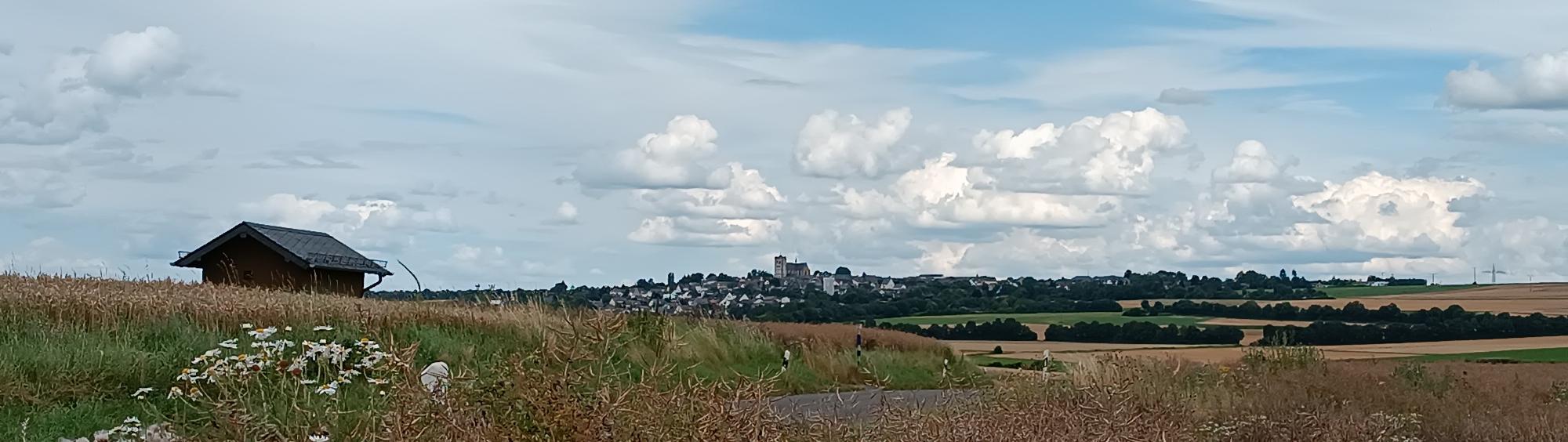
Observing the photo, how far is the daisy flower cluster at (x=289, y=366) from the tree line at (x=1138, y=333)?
1586 inches

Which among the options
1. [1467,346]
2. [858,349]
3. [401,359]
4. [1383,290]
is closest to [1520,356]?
[1467,346]

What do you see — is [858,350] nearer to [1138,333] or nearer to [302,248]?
[302,248]

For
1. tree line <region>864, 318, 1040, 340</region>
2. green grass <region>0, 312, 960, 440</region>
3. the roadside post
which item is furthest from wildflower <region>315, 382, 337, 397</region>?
tree line <region>864, 318, 1040, 340</region>

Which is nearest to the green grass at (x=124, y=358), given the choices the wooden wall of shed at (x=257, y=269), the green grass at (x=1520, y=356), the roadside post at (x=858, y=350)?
the roadside post at (x=858, y=350)

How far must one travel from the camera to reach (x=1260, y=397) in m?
15.6

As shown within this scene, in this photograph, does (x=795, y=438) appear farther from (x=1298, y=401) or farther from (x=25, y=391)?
(x=1298, y=401)

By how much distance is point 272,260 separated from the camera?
119ft

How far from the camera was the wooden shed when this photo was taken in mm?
35562

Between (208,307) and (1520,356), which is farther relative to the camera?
(1520,356)

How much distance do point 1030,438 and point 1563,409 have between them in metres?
10.3

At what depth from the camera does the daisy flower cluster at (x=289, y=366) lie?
10.5 metres

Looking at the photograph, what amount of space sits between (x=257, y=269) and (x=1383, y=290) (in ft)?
219

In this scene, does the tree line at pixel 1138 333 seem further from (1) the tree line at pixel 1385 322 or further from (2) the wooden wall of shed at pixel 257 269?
(2) the wooden wall of shed at pixel 257 269

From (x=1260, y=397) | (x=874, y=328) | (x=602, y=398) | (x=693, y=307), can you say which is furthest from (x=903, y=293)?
(x=602, y=398)
